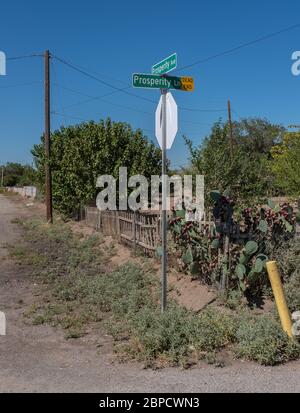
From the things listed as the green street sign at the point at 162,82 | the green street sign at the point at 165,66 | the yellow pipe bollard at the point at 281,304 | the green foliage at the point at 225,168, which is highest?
the green street sign at the point at 165,66

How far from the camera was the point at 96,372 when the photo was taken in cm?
459

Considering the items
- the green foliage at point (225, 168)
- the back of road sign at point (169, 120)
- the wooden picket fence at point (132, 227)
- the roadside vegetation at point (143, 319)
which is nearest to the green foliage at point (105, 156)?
the wooden picket fence at point (132, 227)

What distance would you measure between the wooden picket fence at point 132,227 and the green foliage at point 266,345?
15.1 ft

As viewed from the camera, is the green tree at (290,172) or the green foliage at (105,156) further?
the green foliage at (105,156)

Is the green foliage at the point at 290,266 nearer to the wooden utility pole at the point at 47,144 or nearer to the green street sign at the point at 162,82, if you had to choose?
the green street sign at the point at 162,82

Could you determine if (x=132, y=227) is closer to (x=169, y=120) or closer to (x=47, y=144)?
(x=169, y=120)

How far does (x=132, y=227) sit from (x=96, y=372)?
278 inches

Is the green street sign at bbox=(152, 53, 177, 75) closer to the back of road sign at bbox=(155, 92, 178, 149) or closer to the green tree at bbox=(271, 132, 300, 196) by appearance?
the back of road sign at bbox=(155, 92, 178, 149)

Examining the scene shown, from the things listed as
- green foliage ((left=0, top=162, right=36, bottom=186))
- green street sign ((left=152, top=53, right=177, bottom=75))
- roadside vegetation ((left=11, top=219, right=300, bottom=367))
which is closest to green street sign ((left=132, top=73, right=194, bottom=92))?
green street sign ((left=152, top=53, right=177, bottom=75))

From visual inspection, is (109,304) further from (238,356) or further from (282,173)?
(282,173)

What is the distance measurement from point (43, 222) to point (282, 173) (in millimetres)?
10777

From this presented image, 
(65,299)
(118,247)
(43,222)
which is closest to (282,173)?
(118,247)

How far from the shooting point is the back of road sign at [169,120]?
5882 mm
